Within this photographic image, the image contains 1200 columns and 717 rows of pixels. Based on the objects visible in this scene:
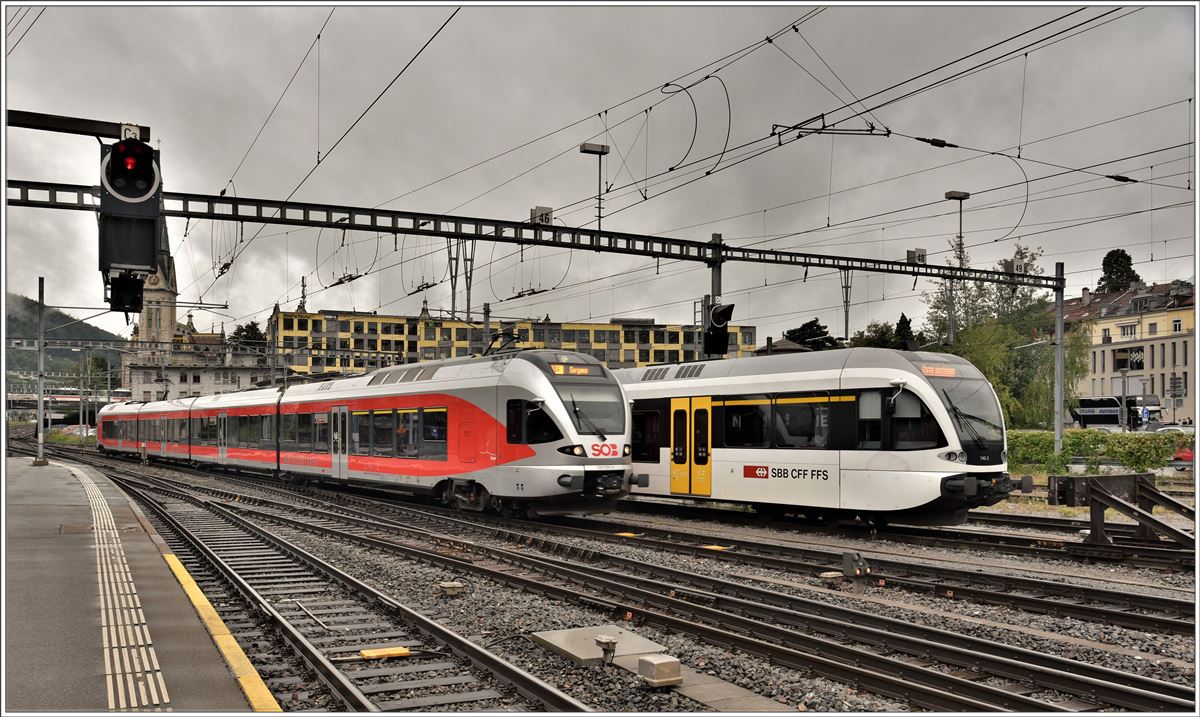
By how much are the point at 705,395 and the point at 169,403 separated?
3365 cm

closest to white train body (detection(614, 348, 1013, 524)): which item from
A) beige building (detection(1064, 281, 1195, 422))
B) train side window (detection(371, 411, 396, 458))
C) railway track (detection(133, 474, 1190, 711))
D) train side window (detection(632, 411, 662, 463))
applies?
train side window (detection(632, 411, 662, 463))

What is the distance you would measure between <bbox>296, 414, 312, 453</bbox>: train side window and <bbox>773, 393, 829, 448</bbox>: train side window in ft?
51.6

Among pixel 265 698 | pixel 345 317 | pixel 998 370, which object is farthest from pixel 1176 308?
pixel 345 317

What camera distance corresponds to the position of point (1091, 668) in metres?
7.84

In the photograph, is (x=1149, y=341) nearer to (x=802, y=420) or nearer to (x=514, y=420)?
(x=802, y=420)

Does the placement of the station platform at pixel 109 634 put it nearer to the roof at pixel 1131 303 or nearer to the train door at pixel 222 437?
the train door at pixel 222 437

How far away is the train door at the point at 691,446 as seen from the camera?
65.2 feet

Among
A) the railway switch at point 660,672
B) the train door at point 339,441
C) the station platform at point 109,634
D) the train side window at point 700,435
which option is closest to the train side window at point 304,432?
the train door at point 339,441

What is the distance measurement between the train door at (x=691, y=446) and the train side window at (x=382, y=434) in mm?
7066

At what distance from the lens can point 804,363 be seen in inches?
706

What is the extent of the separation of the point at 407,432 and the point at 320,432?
20.1 feet

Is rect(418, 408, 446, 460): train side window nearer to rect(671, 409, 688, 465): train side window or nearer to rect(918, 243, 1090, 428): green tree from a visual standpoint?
rect(671, 409, 688, 465): train side window

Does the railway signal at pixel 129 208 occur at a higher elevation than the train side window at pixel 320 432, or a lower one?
higher

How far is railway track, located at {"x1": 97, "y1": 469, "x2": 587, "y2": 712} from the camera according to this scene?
762cm
